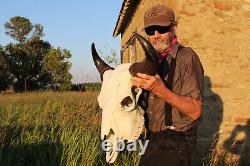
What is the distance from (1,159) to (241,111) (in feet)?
13.4

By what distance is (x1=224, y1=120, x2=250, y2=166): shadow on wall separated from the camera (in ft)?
22.5

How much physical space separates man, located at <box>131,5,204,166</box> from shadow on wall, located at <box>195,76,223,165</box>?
3840mm

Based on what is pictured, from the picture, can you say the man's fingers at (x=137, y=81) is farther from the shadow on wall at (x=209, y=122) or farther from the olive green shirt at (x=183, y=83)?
the shadow on wall at (x=209, y=122)

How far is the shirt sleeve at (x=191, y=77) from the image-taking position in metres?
2.75

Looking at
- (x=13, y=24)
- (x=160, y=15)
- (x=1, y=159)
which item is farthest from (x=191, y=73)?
(x=13, y=24)

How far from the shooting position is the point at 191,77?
9.16 feet

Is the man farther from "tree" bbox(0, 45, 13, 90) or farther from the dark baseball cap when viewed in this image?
"tree" bbox(0, 45, 13, 90)

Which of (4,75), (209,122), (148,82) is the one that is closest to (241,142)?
(209,122)

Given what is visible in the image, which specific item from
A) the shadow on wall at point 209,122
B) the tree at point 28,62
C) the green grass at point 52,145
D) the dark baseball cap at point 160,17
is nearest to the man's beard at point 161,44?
the dark baseball cap at point 160,17

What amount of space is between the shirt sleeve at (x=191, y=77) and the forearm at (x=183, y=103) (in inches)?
2.9

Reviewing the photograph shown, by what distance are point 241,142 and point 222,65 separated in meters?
1.39

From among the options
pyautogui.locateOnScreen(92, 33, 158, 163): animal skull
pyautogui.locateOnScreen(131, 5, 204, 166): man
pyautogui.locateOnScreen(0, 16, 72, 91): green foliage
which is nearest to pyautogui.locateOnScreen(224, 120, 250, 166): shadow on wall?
pyautogui.locateOnScreen(131, 5, 204, 166): man

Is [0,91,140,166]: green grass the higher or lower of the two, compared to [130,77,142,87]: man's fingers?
lower

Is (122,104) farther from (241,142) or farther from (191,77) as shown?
(241,142)
